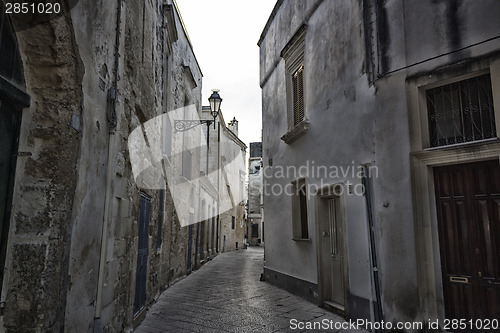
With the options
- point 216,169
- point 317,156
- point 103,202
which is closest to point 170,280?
point 317,156

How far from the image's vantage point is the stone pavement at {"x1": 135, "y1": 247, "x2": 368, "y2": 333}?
17.1ft

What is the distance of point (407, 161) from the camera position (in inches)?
185

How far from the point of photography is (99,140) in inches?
149

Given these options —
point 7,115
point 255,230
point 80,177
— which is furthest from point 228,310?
point 255,230

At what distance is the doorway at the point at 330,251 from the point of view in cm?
636

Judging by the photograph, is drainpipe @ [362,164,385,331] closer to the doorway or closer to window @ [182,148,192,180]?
the doorway

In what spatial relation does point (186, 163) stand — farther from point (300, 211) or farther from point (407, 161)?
point (407, 161)

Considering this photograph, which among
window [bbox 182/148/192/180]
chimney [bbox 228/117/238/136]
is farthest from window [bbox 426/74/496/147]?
chimney [bbox 228/117/238/136]

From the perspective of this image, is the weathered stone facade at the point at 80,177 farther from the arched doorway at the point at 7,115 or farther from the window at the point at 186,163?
the window at the point at 186,163

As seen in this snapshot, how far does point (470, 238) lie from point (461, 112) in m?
1.51

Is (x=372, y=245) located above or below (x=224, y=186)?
below

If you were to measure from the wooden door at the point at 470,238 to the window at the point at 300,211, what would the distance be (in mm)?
Answer: 3540

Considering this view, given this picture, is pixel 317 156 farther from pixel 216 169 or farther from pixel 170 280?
pixel 216 169

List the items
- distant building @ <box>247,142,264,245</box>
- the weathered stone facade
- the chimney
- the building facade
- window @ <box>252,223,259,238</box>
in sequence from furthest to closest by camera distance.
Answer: window @ <box>252,223,259,238</box> → distant building @ <box>247,142,264,245</box> → the chimney → the building facade → the weathered stone facade
